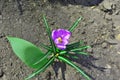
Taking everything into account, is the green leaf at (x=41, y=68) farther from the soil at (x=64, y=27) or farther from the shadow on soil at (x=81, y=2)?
the shadow on soil at (x=81, y=2)

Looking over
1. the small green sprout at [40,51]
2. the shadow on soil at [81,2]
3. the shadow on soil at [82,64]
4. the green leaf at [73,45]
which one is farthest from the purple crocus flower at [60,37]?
the shadow on soil at [81,2]

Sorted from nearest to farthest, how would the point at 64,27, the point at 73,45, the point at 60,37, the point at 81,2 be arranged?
the point at 60,37 < the point at 73,45 < the point at 64,27 < the point at 81,2

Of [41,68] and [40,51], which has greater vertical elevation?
[40,51]

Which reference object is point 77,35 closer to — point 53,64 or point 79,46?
point 79,46

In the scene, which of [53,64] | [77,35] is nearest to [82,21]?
[77,35]

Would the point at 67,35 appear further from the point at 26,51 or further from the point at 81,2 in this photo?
the point at 81,2

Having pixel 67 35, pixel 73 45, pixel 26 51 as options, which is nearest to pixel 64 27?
pixel 73 45
